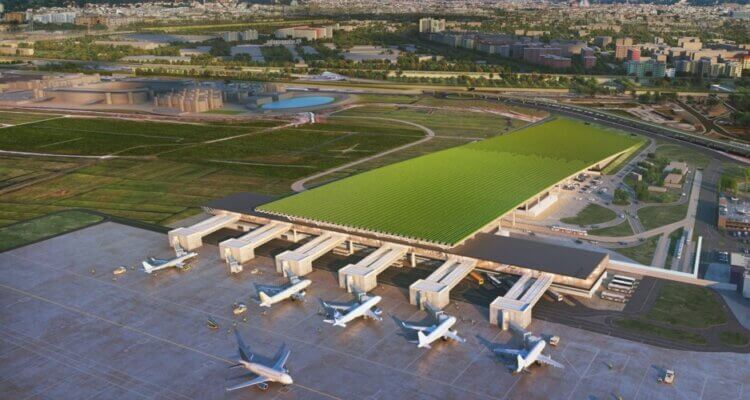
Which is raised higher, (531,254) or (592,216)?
(531,254)

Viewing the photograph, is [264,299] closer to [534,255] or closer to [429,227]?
[429,227]

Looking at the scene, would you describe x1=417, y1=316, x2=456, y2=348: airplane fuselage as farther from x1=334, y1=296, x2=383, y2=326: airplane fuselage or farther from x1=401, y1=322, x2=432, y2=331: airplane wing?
x1=334, y1=296, x2=383, y2=326: airplane fuselage

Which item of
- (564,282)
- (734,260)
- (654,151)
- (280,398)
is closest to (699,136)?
(654,151)

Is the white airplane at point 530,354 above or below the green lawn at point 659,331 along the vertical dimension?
above

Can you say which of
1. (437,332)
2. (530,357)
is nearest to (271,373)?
(437,332)

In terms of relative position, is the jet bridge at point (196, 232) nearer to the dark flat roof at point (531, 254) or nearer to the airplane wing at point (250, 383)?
the dark flat roof at point (531, 254)

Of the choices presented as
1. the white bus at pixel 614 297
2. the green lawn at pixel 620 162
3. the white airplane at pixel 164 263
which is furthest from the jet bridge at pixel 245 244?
the green lawn at pixel 620 162
